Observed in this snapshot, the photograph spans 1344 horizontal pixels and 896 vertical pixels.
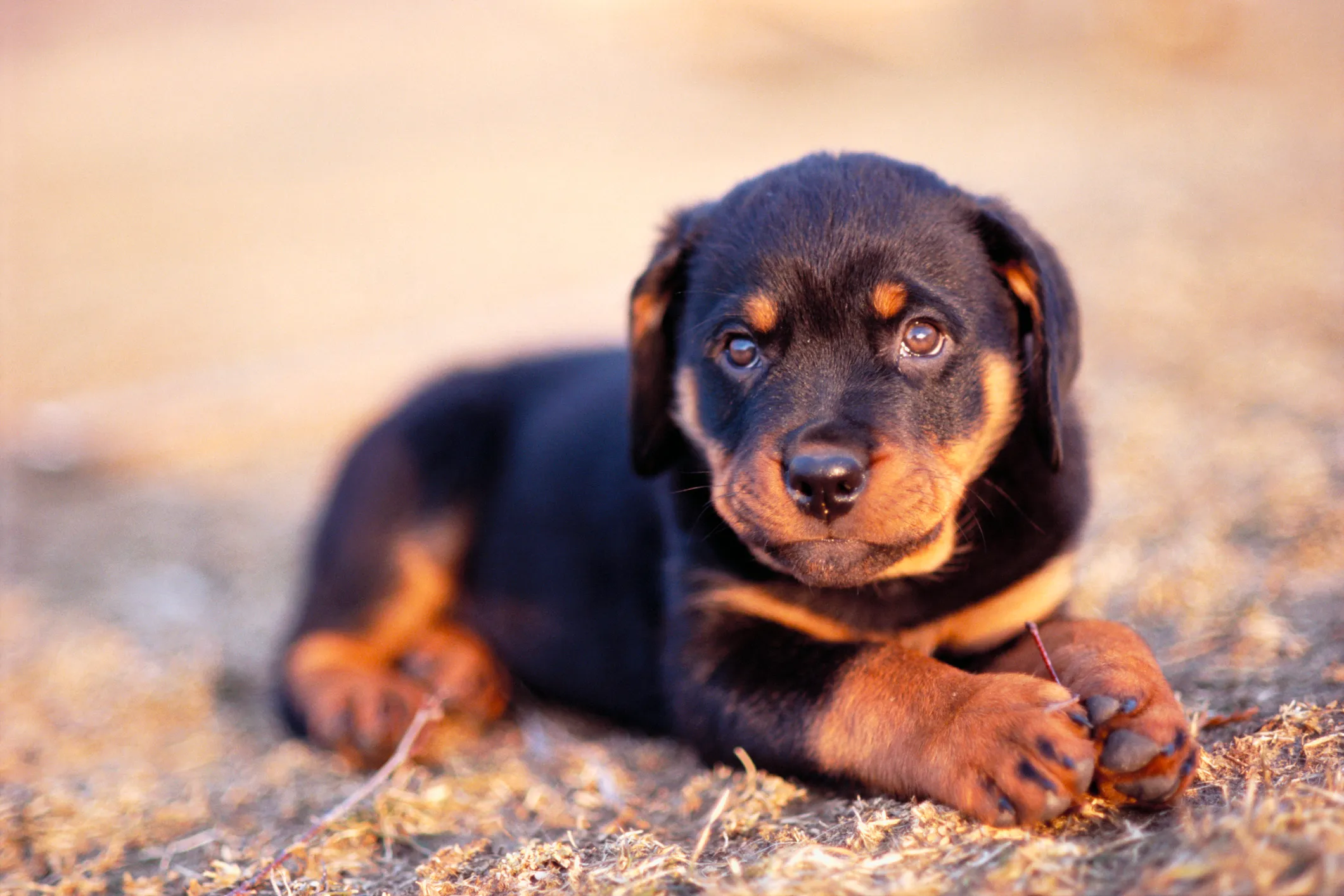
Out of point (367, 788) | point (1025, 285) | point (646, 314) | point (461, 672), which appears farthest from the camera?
point (461, 672)

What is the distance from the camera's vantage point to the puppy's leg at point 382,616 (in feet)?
13.1

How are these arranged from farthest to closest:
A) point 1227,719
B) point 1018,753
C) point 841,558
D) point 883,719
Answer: point 1227,719 → point 841,558 → point 883,719 → point 1018,753

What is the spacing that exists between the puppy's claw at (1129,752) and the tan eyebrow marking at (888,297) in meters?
1.10

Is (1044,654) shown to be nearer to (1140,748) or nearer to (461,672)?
(1140,748)

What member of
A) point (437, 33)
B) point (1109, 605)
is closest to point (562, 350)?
point (1109, 605)

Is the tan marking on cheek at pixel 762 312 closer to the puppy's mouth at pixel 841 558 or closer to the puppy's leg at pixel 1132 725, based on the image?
the puppy's mouth at pixel 841 558

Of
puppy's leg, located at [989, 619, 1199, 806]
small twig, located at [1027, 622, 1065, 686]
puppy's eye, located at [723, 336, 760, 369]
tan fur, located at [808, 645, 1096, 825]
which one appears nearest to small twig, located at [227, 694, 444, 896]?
tan fur, located at [808, 645, 1096, 825]

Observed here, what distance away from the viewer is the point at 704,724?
293cm

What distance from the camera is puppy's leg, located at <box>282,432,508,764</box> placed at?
4004mm

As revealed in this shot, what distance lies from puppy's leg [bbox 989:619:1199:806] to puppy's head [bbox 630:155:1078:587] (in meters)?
0.46

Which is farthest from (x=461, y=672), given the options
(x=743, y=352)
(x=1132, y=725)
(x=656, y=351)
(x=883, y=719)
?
(x=1132, y=725)

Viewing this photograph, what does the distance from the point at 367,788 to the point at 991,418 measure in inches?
75.4

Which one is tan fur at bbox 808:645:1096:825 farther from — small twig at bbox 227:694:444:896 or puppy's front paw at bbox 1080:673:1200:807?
small twig at bbox 227:694:444:896

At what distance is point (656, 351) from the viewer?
3383mm
